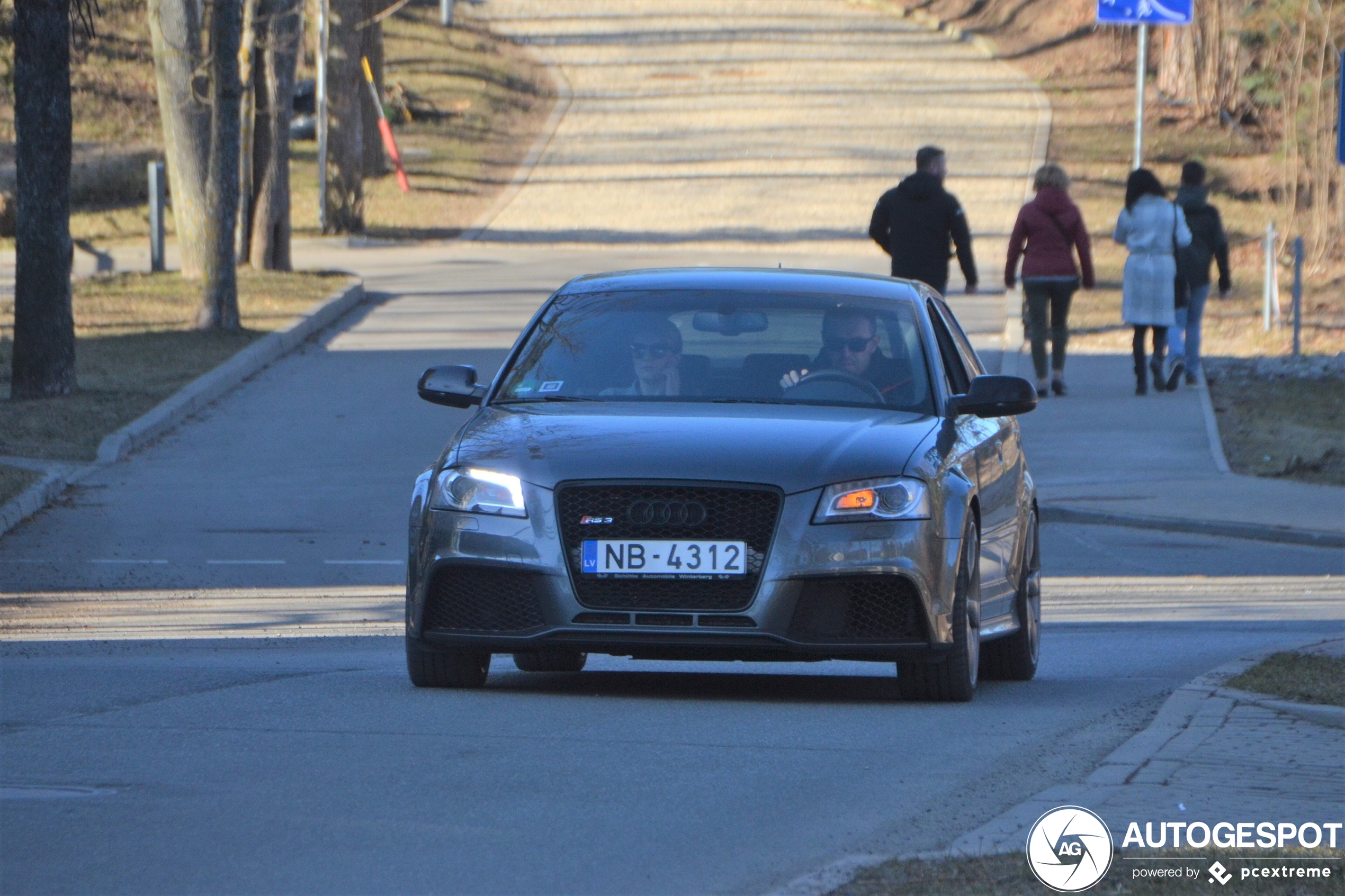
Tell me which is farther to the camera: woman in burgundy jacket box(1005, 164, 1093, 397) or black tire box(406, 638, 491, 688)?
woman in burgundy jacket box(1005, 164, 1093, 397)

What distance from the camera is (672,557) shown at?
7.47 metres

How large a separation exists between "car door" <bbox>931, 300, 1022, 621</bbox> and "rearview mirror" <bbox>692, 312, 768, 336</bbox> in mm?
948

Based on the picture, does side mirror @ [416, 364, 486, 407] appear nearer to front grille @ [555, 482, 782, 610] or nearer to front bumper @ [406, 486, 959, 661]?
front bumper @ [406, 486, 959, 661]

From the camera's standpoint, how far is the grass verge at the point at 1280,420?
59.7 feet

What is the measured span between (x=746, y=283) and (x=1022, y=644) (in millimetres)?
1849

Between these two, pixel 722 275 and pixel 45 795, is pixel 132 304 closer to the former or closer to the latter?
pixel 722 275

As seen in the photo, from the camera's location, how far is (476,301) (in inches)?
1064

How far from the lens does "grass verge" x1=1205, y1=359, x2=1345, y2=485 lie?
1820 centimetres

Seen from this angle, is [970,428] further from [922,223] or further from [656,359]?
[922,223]

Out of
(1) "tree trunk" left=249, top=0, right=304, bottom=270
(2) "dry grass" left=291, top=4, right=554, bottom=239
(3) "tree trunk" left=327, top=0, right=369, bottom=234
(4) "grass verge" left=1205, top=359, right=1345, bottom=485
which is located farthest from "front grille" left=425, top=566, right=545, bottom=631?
(2) "dry grass" left=291, top=4, right=554, bottom=239

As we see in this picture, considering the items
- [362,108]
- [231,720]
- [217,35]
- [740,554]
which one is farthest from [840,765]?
[362,108]

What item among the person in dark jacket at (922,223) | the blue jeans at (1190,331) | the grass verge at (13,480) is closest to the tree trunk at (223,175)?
the grass verge at (13,480)

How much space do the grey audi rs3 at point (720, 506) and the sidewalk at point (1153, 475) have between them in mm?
7208

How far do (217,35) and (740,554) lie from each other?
54.9 ft
